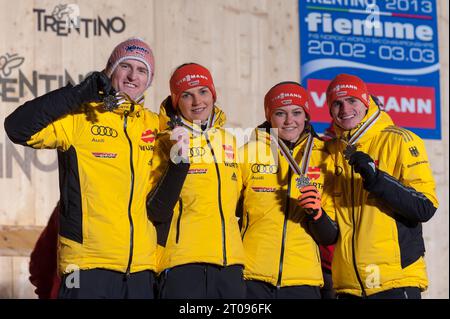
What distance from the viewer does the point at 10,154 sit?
733 centimetres

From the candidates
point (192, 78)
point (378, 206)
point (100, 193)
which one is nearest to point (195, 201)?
point (100, 193)

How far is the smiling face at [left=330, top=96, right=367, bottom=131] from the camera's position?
502 cm

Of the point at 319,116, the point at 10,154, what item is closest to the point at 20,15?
the point at 10,154

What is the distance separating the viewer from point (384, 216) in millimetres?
4793

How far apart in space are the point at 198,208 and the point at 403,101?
15.1 ft

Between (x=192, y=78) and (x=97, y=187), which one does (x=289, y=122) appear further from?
(x=97, y=187)

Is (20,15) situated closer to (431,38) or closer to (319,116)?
(319,116)

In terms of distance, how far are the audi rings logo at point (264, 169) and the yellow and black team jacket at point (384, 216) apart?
1.19 ft

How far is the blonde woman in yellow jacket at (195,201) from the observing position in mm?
4441

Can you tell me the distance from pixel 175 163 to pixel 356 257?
115 cm

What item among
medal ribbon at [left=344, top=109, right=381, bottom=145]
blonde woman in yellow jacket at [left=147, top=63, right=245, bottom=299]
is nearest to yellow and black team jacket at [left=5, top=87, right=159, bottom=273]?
blonde woman in yellow jacket at [left=147, top=63, right=245, bottom=299]

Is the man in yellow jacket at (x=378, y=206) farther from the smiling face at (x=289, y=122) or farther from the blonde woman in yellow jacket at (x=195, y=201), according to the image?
the blonde woman in yellow jacket at (x=195, y=201)

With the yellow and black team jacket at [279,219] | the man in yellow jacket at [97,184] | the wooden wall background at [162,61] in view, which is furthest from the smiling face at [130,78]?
the wooden wall background at [162,61]

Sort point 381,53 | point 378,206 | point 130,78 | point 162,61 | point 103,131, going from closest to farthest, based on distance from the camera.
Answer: point 103,131, point 130,78, point 378,206, point 162,61, point 381,53
